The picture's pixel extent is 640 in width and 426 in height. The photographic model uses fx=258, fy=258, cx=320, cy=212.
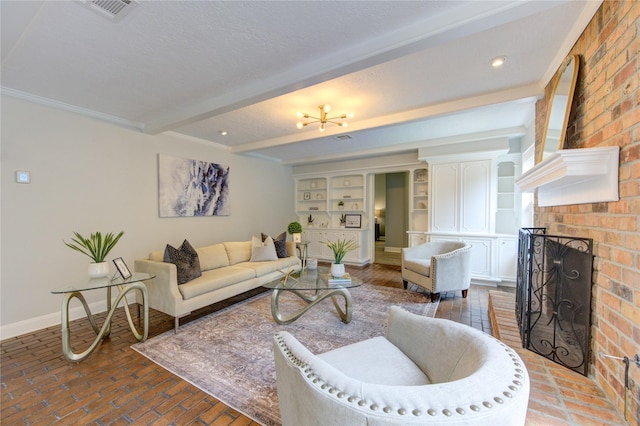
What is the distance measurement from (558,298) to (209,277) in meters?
3.38

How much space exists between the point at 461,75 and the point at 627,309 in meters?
2.11

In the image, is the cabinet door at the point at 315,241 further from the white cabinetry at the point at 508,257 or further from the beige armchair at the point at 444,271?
the white cabinetry at the point at 508,257

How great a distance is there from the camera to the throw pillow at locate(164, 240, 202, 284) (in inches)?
118

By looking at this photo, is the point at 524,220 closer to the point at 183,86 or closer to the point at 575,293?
the point at 575,293

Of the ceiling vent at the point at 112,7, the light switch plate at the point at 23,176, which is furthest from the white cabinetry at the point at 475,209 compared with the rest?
the light switch plate at the point at 23,176

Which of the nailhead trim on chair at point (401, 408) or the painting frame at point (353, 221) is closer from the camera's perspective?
the nailhead trim on chair at point (401, 408)

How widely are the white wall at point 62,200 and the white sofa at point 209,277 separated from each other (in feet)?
2.53

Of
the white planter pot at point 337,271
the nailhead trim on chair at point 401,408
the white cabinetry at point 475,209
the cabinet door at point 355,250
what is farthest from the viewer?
the cabinet door at point 355,250

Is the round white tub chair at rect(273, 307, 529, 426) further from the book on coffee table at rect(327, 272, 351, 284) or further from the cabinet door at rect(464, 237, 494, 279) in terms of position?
the cabinet door at rect(464, 237, 494, 279)

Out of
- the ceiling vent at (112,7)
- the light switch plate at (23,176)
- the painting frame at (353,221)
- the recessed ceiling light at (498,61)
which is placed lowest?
the painting frame at (353,221)

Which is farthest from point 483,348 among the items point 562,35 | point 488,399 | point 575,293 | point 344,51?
point 562,35

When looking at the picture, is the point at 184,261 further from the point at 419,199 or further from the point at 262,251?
the point at 419,199

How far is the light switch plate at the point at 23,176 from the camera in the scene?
2.72 metres

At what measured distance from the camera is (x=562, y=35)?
185 cm
